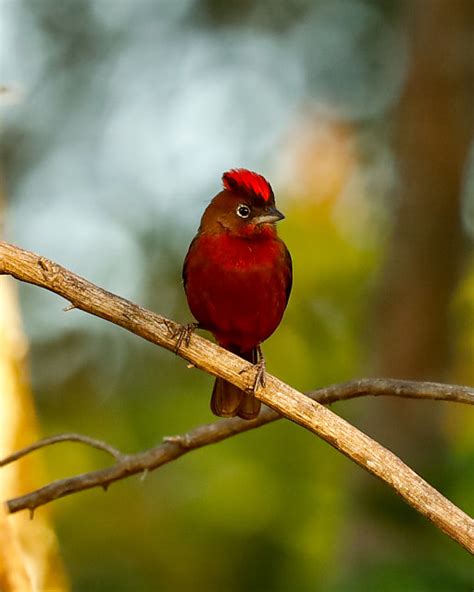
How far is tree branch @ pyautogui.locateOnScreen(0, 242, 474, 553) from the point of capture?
9.51 feet

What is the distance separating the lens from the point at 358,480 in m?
6.25

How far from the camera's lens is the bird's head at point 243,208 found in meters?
4.44

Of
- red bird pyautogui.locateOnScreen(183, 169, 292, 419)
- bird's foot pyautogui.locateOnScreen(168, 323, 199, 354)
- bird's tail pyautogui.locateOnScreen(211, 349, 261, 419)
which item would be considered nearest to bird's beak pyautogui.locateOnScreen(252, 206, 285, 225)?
red bird pyautogui.locateOnScreen(183, 169, 292, 419)

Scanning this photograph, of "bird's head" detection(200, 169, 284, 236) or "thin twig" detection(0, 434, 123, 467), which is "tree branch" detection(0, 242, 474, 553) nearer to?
"thin twig" detection(0, 434, 123, 467)

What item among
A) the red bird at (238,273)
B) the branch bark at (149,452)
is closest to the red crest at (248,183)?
the red bird at (238,273)

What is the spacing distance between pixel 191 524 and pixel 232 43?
5.39 m

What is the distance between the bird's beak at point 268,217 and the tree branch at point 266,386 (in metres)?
1.22

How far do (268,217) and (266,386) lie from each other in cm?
146

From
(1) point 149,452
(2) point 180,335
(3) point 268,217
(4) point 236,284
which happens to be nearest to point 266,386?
(2) point 180,335

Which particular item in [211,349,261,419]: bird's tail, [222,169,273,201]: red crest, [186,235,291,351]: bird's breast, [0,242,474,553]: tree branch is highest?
[222,169,273,201]: red crest

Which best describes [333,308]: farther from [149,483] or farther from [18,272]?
[18,272]

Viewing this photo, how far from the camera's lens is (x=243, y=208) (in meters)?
4.49

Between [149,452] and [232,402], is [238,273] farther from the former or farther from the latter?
[149,452]

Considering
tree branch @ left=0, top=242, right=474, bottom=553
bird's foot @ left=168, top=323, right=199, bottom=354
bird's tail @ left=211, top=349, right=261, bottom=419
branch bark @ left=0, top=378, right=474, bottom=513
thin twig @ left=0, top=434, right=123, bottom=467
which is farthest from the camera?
bird's tail @ left=211, top=349, right=261, bottom=419
